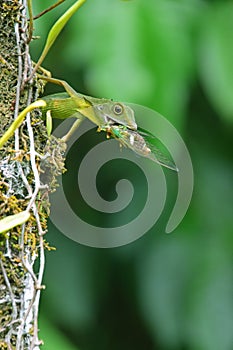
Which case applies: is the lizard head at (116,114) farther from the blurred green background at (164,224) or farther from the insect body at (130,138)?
the blurred green background at (164,224)

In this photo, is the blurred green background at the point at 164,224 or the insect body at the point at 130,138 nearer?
the insect body at the point at 130,138

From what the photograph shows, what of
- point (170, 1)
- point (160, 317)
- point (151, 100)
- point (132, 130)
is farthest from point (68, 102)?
point (160, 317)

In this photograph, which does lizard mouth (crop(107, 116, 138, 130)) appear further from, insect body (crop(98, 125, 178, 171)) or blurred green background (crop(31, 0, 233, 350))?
blurred green background (crop(31, 0, 233, 350))

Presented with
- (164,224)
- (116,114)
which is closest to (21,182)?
(116,114)

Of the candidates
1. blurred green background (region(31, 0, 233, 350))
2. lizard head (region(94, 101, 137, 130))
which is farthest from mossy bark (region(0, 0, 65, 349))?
blurred green background (region(31, 0, 233, 350))

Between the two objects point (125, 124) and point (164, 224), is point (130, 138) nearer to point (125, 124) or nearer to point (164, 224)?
point (125, 124)

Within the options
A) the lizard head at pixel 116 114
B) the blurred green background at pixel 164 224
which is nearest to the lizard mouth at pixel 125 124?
the lizard head at pixel 116 114

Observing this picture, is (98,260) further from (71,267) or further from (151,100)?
(151,100)
